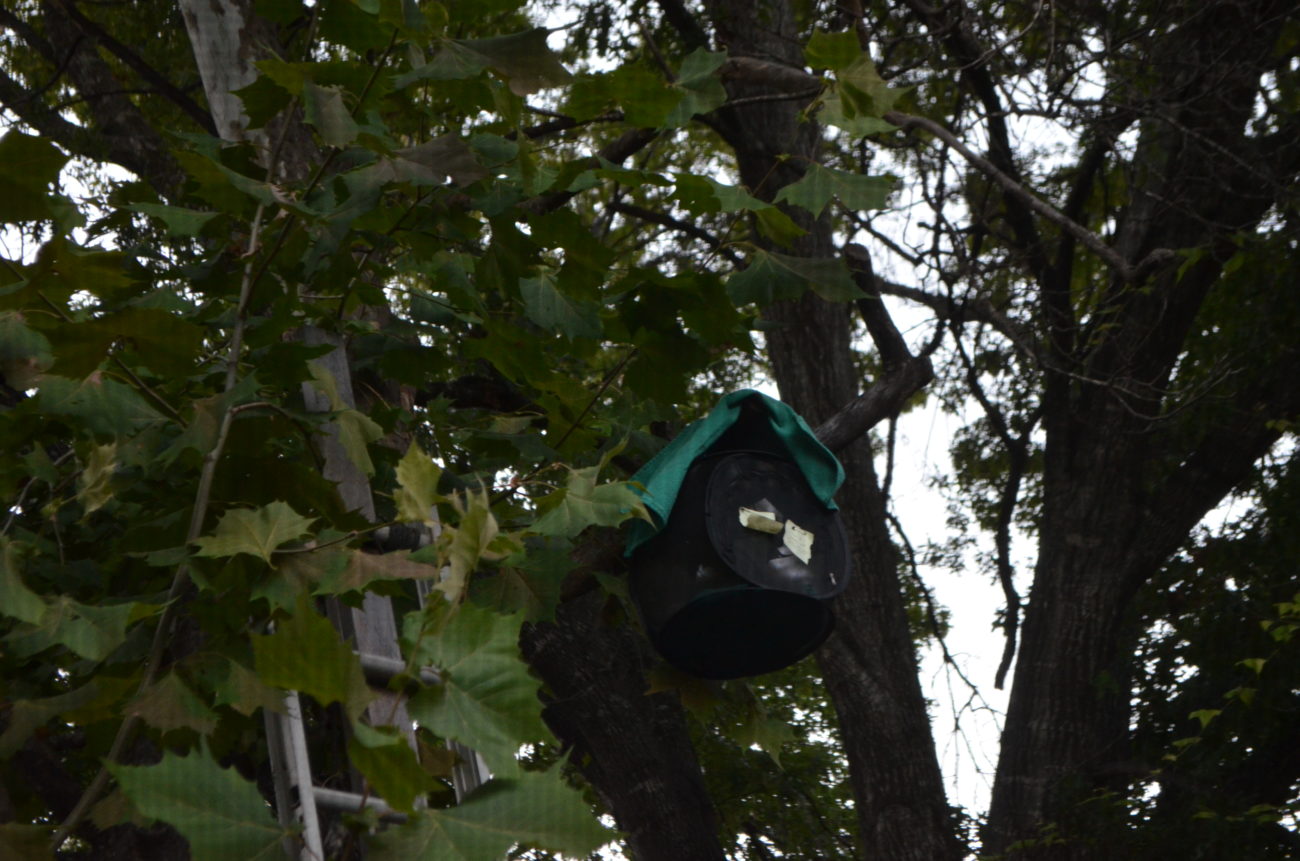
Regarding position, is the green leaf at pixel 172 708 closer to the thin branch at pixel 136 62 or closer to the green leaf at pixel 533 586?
the green leaf at pixel 533 586

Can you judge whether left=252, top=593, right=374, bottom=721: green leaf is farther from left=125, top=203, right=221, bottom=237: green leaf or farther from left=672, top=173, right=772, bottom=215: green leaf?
left=672, top=173, right=772, bottom=215: green leaf

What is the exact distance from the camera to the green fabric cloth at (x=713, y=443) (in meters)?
2.83

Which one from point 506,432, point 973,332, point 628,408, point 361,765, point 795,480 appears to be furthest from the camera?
point 973,332

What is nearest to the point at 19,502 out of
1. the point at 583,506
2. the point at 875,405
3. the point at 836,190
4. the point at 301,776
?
the point at 301,776

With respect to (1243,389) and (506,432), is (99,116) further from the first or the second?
(1243,389)

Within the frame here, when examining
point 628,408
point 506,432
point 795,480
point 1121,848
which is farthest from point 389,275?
point 1121,848

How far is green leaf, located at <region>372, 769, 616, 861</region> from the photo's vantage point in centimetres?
146

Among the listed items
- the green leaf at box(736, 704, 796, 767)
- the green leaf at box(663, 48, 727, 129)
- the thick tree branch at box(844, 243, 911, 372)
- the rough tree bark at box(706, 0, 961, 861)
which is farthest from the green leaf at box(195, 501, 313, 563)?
the rough tree bark at box(706, 0, 961, 861)

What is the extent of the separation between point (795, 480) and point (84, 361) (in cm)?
148

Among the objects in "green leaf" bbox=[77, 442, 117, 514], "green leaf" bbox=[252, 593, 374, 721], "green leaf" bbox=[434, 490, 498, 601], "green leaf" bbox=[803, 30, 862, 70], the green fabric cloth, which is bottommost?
"green leaf" bbox=[252, 593, 374, 721]

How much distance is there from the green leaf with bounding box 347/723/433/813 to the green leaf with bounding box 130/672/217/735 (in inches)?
27.9

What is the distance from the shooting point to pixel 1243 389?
5.40 meters

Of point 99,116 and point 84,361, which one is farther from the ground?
point 99,116

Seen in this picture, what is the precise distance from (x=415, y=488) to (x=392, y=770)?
14.7 inches
